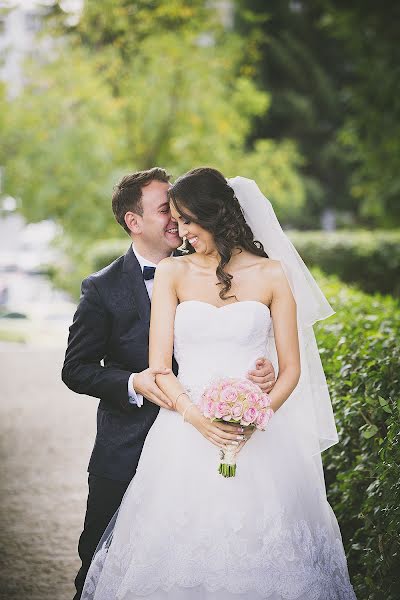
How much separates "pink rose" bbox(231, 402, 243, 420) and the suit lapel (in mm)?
766

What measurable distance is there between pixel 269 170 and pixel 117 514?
703 inches

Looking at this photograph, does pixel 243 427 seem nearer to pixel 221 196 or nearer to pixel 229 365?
pixel 229 365

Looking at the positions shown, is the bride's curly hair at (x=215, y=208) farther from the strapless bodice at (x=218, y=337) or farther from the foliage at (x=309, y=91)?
the foliage at (x=309, y=91)

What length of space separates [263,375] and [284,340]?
0.56ft

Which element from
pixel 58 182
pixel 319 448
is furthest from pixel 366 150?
pixel 319 448

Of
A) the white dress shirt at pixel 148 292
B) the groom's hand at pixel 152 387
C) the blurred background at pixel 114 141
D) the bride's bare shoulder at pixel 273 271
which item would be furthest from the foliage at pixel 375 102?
the groom's hand at pixel 152 387

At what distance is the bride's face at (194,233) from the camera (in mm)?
3262

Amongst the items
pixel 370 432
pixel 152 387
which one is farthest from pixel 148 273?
pixel 370 432

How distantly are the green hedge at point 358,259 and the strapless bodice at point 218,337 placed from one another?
1291 cm

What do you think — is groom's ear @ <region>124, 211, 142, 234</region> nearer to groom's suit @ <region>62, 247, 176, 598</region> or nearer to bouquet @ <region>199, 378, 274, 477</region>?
groom's suit @ <region>62, 247, 176, 598</region>

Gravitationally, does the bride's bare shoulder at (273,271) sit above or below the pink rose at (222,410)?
above

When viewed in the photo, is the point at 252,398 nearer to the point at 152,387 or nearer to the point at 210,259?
the point at 152,387

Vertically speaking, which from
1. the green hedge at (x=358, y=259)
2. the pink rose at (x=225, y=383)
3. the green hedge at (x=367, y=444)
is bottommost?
Result: the green hedge at (x=358, y=259)

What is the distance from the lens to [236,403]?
282 centimetres
